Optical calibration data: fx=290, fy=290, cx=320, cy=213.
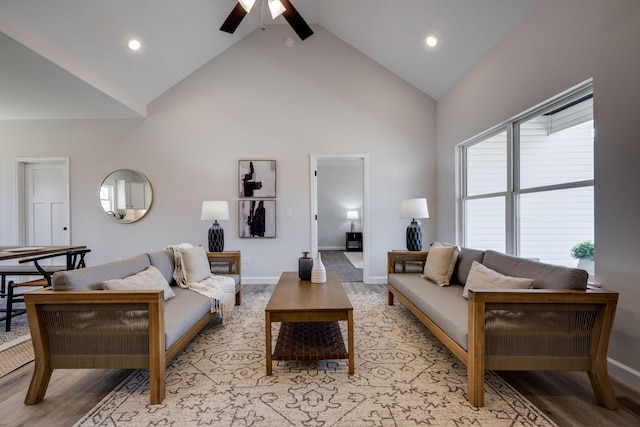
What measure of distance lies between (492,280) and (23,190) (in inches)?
260

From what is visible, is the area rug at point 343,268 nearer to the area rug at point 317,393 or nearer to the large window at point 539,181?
the large window at point 539,181

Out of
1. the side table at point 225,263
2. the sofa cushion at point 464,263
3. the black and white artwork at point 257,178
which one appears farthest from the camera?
the black and white artwork at point 257,178

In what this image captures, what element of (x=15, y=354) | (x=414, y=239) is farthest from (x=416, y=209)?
(x=15, y=354)

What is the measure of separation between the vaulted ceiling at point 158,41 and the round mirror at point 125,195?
937mm

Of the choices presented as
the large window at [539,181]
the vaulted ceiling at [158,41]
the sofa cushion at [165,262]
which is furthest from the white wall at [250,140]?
the sofa cushion at [165,262]

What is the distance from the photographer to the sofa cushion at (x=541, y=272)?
1657 mm

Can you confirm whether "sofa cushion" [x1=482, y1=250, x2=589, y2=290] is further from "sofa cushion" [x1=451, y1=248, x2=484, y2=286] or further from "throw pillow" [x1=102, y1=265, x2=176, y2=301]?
"throw pillow" [x1=102, y1=265, x2=176, y2=301]

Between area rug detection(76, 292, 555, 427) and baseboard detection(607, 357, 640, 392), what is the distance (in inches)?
29.9

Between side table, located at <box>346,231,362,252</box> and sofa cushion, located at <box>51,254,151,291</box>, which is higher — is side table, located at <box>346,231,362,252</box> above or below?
below

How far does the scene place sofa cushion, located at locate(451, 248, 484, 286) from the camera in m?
2.70

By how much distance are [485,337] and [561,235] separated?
57.3 inches

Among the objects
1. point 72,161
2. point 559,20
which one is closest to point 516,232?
point 559,20

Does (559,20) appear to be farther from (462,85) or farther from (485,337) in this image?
(485,337)

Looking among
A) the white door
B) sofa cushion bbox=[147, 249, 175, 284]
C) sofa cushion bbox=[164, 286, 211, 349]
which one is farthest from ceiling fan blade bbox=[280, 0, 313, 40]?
the white door
